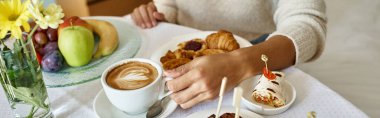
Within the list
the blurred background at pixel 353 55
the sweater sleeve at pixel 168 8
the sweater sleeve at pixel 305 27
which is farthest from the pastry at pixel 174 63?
the blurred background at pixel 353 55

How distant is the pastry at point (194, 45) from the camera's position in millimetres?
903

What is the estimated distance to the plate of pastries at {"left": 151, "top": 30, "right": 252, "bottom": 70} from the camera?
86 cm

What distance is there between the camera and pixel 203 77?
704 mm

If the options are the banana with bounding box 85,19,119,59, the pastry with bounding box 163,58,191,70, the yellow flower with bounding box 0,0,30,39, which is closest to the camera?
the yellow flower with bounding box 0,0,30,39

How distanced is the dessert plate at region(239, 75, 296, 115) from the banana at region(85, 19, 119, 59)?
0.35 m

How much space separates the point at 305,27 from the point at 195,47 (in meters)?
0.26

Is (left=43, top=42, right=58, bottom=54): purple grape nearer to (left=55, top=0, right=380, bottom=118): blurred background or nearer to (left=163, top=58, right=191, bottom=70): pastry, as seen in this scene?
(left=163, top=58, right=191, bottom=70): pastry

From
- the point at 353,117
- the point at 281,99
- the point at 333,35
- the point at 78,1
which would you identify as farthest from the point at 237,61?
the point at 78,1

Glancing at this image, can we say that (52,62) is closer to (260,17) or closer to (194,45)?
(194,45)

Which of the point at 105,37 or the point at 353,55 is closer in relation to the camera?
the point at 105,37

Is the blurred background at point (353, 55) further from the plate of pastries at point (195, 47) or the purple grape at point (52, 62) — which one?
the purple grape at point (52, 62)

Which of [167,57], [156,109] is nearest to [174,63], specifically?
[167,57]

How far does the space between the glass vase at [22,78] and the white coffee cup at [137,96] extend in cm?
12

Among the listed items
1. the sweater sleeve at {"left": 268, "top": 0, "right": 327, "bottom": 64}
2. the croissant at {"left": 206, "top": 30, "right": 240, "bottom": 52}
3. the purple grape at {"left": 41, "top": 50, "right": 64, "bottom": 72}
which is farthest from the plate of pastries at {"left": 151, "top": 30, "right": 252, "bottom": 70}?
the purple grape at {"left": 41, "top": 50, "right": 64, "bottom": 72}
